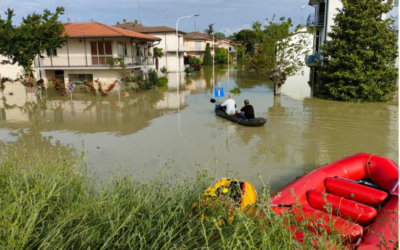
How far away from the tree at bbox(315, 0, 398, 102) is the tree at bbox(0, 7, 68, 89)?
18591 mm

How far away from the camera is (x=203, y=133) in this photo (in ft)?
42.5

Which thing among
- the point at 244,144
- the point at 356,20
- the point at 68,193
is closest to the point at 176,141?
the point at 244,144

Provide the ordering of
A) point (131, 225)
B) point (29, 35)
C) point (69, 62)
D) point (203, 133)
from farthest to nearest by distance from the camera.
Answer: point (69, 62)
point (29, 35)
point (203, 133)
point (131, 225)

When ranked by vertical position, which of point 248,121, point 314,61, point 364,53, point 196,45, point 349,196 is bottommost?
point 349,196

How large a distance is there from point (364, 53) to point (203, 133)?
12113 mm

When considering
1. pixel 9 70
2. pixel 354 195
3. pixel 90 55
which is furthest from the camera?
pixel 9 70

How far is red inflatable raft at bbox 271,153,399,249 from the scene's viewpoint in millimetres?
4633

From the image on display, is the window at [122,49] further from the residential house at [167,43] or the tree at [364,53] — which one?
the tree at [364,53]

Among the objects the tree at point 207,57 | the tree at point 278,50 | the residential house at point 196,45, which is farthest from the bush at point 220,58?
the tree at point 278,50

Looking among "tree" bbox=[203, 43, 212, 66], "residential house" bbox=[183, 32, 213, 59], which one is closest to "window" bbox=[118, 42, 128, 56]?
"residential house" bbox=[183, 32, 213, 59]

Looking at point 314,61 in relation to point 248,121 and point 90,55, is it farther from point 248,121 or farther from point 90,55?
point 90,55

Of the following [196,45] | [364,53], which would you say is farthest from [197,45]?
[364,53]

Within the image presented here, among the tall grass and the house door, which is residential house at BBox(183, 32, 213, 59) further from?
the tall grass

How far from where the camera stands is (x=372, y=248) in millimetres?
4254
